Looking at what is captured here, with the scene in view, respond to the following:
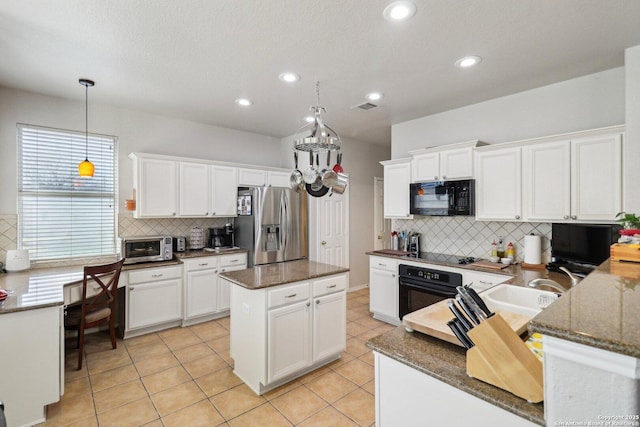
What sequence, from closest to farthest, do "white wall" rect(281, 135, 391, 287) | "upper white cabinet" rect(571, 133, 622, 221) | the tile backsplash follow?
1. "upper white cabinet" rect(571, 133, 622, 221)
2. the tile backsplash
3. "white wall" rect(281, 135, 391, 287)

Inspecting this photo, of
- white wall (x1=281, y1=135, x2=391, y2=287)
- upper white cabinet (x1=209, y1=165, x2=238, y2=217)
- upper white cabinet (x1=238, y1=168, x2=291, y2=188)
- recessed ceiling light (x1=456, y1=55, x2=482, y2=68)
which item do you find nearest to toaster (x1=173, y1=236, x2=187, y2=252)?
upper white cabinet (x1=209, y1=165, x2=238, y2=217)

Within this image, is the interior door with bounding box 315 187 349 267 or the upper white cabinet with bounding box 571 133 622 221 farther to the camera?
the interior door with bounding box 315 187 349 267

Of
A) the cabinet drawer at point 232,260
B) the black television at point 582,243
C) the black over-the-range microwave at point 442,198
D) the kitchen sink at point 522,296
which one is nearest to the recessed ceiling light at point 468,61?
the black over-the-range microwave at point 442,198

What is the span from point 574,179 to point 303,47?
8.69ft

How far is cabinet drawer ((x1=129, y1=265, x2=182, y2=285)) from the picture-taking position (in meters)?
3.51

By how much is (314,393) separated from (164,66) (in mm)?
3122

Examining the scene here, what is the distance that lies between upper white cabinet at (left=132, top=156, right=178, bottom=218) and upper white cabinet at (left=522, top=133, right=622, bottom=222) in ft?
13.4

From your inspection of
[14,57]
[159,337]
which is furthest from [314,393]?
[14,57]

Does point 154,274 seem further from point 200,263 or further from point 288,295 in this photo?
point 288,295

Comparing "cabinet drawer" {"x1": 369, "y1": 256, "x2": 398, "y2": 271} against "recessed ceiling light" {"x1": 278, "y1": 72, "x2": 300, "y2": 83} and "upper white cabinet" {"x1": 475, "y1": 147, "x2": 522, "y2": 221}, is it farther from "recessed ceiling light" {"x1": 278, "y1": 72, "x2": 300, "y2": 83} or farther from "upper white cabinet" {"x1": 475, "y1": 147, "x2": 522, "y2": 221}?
"recessed ceiling light" {"x1": 278, "y1": 72, "x2": 300, "y2": 83}

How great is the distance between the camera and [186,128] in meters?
4.48

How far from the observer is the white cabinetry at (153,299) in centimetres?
350

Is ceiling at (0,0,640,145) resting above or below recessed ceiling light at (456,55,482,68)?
above

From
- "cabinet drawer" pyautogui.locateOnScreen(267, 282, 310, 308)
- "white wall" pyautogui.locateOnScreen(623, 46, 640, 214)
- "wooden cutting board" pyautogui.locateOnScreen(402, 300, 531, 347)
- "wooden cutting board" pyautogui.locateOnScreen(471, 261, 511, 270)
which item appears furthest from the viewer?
"wooden cutting board" pyautogui.locateOnScreen(471, 261, 511, 270)
